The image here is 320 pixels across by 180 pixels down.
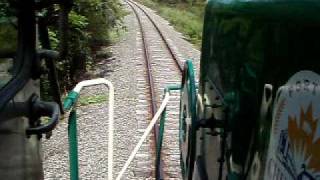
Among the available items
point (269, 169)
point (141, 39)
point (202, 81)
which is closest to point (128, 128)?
point (202, 81)

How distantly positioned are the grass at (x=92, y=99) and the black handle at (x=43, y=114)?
24.2 ft

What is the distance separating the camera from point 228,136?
2.19m

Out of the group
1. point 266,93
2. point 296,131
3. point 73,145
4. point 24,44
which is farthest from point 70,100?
point 296,131

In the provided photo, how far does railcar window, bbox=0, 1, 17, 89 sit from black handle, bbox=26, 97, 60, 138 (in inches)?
9.0

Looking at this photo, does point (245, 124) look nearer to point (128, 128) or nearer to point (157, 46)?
point (128, 128)

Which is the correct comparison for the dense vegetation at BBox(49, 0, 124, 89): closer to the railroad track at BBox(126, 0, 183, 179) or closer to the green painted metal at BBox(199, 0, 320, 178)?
the railroad track at BBox(126, 0, 183, 179)

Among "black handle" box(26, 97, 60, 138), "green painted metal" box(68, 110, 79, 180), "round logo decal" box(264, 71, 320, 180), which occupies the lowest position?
"green painted metal" box(68, 110, 79, 180)

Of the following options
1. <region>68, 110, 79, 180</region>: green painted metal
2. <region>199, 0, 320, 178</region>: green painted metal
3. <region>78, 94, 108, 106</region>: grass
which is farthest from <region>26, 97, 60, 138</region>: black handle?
<region>78, 94, 108, 106</region>: grass

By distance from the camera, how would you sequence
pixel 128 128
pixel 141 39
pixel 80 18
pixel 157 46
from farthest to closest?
pixel 141 39 → pixel 157 46 → pixel 80 18 → pixel 128 128

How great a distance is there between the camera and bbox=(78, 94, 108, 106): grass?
9.46 m

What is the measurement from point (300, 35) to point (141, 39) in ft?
59.9

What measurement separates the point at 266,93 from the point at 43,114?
922 mm

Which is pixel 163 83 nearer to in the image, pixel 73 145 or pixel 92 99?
pixel 92 99

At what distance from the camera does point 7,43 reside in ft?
5.88
